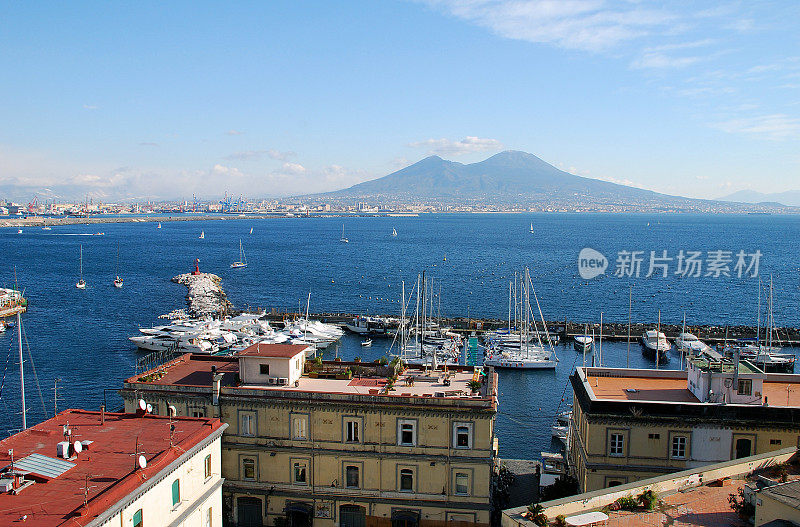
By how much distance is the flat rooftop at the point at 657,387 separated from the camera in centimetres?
2728

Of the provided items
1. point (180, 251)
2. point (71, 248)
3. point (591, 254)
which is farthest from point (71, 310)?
point (591, 254)

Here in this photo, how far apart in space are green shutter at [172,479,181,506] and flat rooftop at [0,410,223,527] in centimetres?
78

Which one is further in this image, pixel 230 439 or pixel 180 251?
pixel 180 251

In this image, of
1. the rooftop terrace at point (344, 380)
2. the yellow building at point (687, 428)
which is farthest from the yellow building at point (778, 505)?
the rooftop terrace at point (344, 380)

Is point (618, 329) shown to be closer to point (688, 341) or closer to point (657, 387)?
point (688, 341)

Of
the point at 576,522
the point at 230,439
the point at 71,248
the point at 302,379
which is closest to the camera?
the point at 576,522

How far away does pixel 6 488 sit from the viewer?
1655cm

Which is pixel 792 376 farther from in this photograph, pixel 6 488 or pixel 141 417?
pixel 6 488

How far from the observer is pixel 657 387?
29.8m

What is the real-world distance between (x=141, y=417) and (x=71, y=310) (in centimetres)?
7379

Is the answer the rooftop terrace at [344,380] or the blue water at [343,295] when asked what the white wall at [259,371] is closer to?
the rooftop terrace at [344,380]

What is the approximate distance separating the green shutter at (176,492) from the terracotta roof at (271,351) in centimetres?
887

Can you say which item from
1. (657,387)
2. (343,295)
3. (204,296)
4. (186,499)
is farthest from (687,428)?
(204,296)

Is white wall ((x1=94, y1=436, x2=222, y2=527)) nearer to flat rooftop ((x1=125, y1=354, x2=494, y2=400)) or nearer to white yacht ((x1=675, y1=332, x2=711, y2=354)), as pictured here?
flat rooftop ((x1=125, y1=354, x2=494, y2=400))
